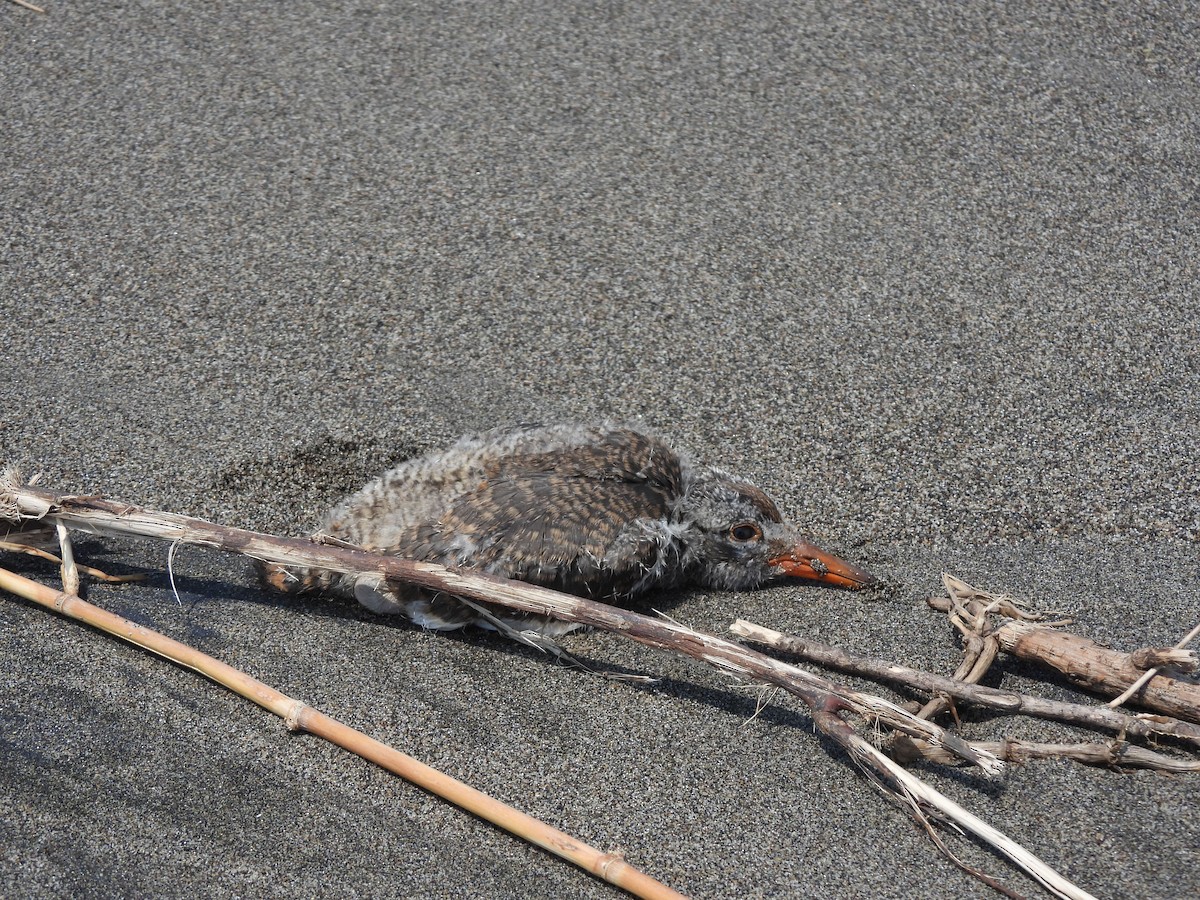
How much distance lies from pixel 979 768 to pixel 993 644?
1.33 ft

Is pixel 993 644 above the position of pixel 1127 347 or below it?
below

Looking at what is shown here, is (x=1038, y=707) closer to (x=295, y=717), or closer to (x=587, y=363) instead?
(x=295, y=717)

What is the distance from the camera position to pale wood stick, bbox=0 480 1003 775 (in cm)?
241

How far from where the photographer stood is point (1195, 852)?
2252 mm

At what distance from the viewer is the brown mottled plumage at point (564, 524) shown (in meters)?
2.96

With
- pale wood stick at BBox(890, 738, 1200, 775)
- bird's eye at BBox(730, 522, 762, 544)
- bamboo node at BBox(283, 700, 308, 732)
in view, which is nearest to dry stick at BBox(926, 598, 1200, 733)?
pale wood stick at BBox(890, 738, 1200, 775)

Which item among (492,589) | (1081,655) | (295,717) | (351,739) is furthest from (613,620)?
(1081,655)

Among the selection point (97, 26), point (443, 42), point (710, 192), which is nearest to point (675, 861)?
point (710, 192)

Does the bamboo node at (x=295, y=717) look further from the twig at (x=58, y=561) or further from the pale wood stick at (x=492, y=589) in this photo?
Answer: the twig at (x=58, y=561)

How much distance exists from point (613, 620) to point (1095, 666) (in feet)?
3.90

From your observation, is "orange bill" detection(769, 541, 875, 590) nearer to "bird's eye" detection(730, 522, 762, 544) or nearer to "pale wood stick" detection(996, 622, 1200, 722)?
"bird's eye" detection(730, 522, 762, 544)

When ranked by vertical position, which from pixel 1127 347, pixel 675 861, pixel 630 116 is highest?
pixel 630 116

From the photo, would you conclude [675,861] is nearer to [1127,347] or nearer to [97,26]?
[1127,347]

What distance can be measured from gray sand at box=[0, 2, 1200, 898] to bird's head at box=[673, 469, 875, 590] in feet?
0.28
